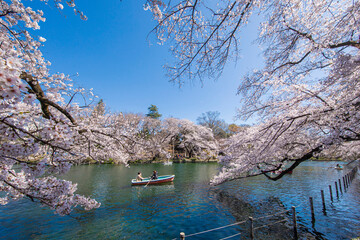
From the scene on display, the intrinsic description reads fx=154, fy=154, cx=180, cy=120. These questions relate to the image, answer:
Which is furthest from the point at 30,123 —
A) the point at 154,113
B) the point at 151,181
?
the point at 154,113

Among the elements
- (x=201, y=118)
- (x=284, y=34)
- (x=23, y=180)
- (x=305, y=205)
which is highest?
(x=201, y=118)

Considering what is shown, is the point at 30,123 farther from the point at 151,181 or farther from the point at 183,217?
the point at 151,181

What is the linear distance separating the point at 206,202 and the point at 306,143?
6.33m

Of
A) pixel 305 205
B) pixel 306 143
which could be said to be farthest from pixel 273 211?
pixel 306 143

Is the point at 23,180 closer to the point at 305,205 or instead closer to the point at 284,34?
the point at 284,34

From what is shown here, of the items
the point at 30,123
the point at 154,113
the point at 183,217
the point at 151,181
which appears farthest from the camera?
the point at 154,113

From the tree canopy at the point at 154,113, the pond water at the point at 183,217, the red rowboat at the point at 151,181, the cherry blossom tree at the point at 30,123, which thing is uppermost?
the tree canopy at the point at 154,113

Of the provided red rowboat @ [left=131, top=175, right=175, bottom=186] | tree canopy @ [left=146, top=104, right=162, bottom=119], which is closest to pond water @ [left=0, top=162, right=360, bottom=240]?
red rowboat @ [left=131, top=175, right=175, bottom=186]

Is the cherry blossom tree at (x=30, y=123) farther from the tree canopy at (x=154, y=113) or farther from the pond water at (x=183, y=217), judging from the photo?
the tree canopy at (x=154, y=113)

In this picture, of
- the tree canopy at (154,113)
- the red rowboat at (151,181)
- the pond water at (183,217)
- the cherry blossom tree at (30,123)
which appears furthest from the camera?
the tree canopy at (154,113)

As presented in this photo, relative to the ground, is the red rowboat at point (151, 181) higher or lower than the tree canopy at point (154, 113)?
lower

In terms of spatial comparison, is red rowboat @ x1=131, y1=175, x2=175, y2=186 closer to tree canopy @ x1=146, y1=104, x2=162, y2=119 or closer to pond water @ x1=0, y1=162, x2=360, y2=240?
pond water @ x1=0, y1=162, x2=360, y2=240

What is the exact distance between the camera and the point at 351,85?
113 inches

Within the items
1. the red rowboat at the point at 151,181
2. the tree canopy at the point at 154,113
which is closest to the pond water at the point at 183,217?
the red rowboat at the point at 151,181
